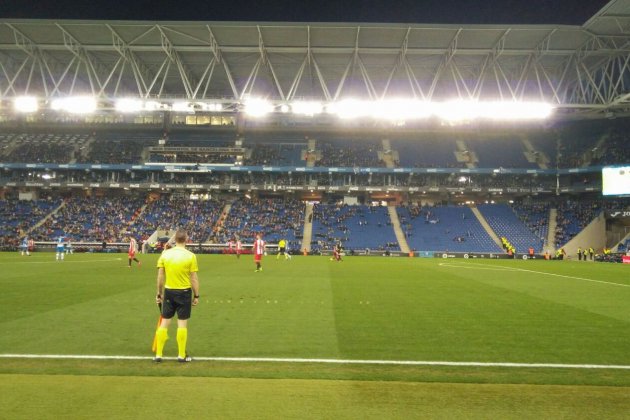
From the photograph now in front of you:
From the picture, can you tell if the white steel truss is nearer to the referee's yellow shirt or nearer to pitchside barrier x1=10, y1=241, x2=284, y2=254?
pitchside barrier x1=10, y1=241, x2=284, y2=254

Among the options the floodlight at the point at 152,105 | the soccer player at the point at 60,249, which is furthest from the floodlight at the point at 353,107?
the soccer player at the point at 60,249

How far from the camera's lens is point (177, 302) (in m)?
7.09

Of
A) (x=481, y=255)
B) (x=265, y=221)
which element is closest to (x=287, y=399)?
(x=481, y=255)

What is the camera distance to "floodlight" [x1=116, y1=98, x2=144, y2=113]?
3039cm

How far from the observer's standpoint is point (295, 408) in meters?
5.14

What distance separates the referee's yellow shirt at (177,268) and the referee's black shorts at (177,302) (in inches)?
3.1

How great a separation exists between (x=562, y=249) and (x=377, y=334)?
46277 mm

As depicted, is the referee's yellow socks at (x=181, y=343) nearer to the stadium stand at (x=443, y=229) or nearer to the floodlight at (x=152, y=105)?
the floodlight at (x=152, y=105)

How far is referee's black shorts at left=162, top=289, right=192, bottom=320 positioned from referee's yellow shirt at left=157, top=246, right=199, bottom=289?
0.08 metres

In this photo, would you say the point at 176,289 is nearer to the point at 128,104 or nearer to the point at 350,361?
the point at 350,361

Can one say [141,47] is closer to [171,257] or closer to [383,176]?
[171,257]

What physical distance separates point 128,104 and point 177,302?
2735cm

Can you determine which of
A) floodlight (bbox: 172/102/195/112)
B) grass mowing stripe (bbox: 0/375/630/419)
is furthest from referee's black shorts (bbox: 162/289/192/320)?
floodlight (bbox: 172/102/195/112)

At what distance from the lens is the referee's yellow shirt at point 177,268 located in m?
7.10
